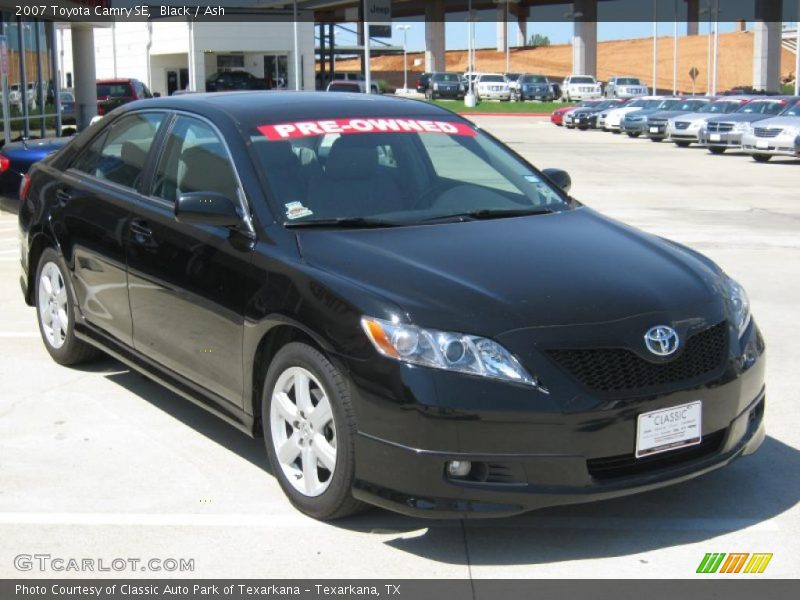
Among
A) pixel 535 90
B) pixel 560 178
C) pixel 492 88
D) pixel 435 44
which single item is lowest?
pixel 560 178

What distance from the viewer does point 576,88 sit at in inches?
2675

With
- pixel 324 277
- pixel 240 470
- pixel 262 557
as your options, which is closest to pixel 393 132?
pixel 324 277

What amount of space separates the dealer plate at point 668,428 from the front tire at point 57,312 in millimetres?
3710

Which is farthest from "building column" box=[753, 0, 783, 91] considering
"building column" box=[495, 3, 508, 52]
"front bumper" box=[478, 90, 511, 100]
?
"building column" box=[495, 3, 508, 52]

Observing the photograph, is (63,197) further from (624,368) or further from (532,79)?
(532,79)

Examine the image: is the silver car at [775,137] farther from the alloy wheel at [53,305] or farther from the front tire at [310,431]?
the front tire at [310,431]

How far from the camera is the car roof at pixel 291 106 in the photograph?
5.48 meters

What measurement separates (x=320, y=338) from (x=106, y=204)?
2.28 m

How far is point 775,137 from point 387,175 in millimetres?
22359

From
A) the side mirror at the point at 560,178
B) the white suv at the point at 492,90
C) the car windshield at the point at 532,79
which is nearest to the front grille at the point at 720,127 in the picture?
the side mirror at the point at 560,178

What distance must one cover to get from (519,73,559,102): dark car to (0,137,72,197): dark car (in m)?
57.9

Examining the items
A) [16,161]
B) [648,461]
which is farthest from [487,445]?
[16,161]

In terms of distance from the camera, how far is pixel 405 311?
4141 millimetres
